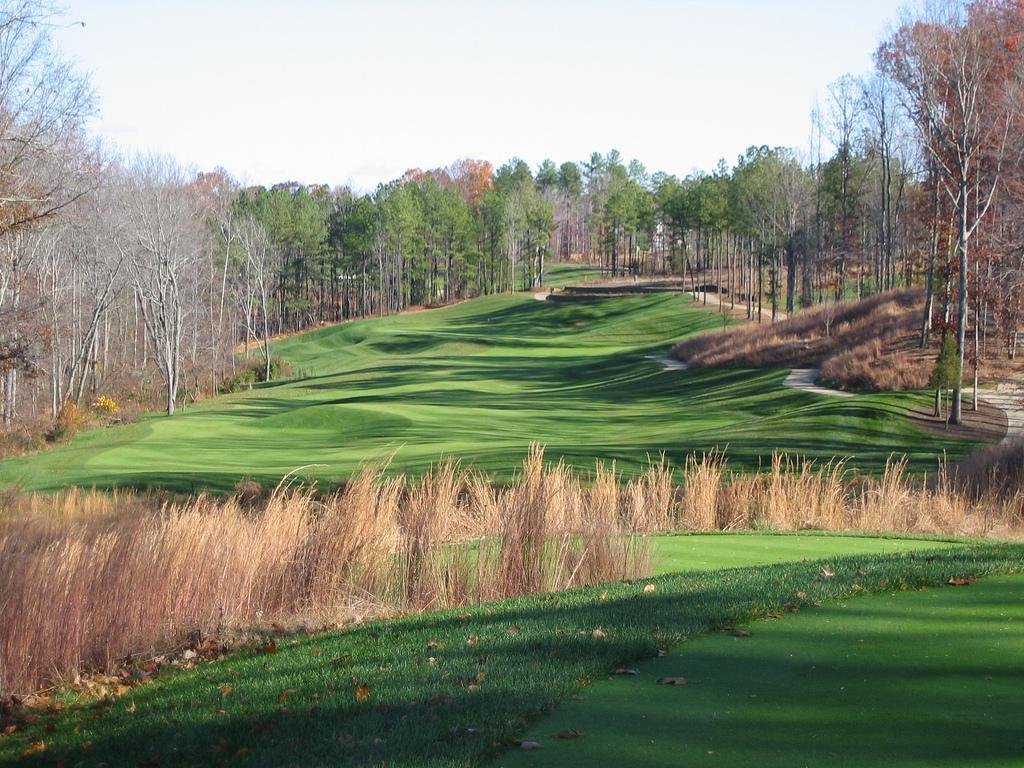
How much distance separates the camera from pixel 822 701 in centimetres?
557

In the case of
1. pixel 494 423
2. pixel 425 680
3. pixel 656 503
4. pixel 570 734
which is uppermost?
pixel 570 734

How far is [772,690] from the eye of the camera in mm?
5793

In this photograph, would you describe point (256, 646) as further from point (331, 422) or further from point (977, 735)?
point (331, 422)

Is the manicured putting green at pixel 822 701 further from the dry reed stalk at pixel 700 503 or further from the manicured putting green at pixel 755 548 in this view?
the dry reed stalk at pixel 700 503

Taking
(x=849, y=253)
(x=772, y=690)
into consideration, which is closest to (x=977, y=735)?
(x=772, y=690)

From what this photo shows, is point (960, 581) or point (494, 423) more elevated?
point (960, 581)

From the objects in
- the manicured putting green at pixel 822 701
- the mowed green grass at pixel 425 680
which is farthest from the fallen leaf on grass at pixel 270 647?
the manicured putting green at pixel 822 701

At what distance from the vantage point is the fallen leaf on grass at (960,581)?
8344 mm

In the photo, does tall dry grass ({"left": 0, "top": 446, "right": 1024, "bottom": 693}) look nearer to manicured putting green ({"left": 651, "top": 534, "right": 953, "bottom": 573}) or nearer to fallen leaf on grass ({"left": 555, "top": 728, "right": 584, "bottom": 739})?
manicured putting green ({"left": 651, "top": 534, "right": 953, "bottom": 573})

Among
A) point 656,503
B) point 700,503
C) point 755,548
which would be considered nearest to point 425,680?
point 755,548

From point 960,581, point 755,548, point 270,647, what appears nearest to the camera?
point 960,581

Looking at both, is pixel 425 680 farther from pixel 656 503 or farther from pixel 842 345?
pixel 842 345

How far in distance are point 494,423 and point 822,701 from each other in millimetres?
35973

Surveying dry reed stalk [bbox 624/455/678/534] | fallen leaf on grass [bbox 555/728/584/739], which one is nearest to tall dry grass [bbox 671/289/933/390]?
dry reed stalk [bbox 624/455/678/534]
